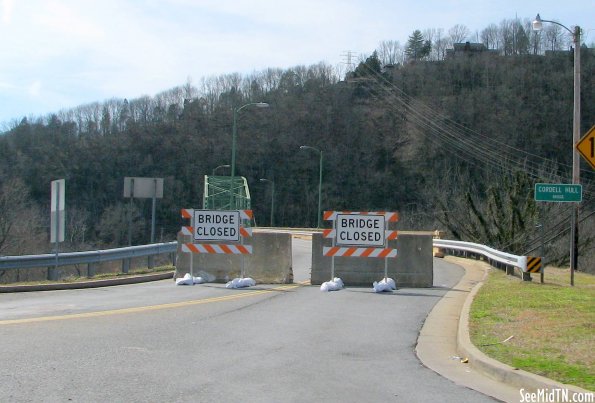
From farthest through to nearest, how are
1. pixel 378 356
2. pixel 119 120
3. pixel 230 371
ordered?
pixel 119 120 < pixel 378 356 < pixel 230 371

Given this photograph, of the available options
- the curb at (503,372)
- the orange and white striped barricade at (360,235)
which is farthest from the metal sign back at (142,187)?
the curb at (503,372)

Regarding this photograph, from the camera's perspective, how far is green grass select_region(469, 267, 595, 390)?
23.6 ft

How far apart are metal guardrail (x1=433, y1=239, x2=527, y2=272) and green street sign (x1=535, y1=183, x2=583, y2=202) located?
1.68 metres

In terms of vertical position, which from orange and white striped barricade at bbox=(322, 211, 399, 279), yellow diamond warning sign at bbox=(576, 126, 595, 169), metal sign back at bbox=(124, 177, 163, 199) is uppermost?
yellow diamond warning sign at bbox=(576, 126, 595, 169)

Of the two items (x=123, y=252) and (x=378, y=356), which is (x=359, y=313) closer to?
(x=378, y=356)

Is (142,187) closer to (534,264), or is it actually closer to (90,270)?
(90,270)

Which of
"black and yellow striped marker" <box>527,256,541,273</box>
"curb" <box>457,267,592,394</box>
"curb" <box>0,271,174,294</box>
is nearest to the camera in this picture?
"curb" <box>457,267,592,394</box>

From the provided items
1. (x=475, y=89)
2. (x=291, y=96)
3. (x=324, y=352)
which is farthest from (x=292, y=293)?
(x=291, y=96)

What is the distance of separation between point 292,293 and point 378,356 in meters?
6.99

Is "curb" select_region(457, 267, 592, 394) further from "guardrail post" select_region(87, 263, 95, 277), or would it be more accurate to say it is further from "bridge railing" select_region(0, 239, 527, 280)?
"guardrail post" select_region(87, 263, 95, 277)

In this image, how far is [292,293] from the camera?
1549 centimetres

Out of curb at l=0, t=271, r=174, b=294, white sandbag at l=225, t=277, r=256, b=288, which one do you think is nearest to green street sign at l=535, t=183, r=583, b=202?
white sandbag at l=225, t=277, r=256, b=288

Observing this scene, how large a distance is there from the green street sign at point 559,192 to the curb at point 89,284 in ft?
34.6

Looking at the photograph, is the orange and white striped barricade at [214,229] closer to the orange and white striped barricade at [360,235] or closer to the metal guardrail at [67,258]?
the orange and white striped barricade at [360,235]
